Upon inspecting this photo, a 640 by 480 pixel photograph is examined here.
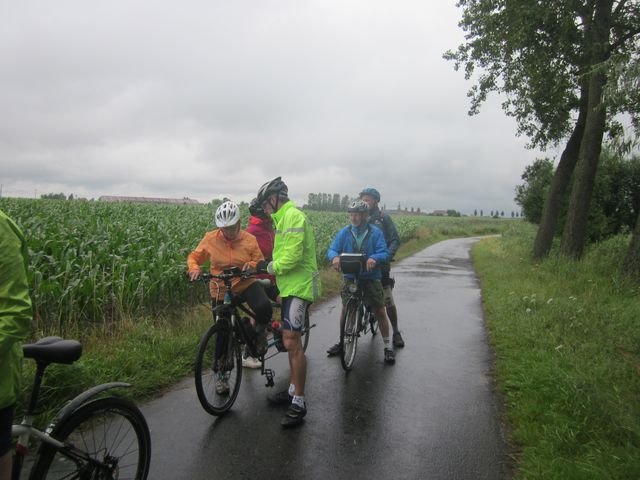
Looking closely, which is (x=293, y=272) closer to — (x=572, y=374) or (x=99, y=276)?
(x=572, y=374)

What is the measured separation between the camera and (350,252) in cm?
567

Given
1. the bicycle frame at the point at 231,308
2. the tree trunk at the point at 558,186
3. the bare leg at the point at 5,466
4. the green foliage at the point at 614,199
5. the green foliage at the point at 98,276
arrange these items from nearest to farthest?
the bare leg at the point at 5,466, the bicycle frame at the point at 231,308, the green foliage at the point at 98,276, the tree trunk at the point at 558,186, the green foliage at the point at 614,199

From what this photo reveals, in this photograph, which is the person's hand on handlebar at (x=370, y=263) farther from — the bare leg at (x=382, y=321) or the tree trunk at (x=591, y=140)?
the tree trunk at (x=591, y=140)

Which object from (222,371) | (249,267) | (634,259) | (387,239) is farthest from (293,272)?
(634,259)

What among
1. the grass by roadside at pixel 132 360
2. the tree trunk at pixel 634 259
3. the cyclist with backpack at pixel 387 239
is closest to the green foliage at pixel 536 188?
the tree trunk at pixel 634 259

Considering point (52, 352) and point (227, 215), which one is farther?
point (227, 215)

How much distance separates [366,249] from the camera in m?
5.59

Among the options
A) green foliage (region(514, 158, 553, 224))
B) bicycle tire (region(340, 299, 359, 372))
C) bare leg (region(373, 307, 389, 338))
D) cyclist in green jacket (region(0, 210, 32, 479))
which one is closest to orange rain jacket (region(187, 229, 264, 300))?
bicycle tire (region(340, 299, 359, 372))

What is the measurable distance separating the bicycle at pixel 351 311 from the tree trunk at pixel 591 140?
8.47m

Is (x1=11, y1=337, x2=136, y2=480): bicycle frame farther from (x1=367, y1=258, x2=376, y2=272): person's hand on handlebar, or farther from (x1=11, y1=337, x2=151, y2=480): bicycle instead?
(x1=367, y1=258, x2=376, y2=272): person's hand on handlebar

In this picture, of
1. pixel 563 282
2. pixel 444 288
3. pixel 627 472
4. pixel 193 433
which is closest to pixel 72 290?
pixel 193 433

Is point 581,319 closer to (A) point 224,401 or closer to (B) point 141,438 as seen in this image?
(A) point 224,401

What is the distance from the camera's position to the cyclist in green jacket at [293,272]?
3850 mm

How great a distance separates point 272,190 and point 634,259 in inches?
318
